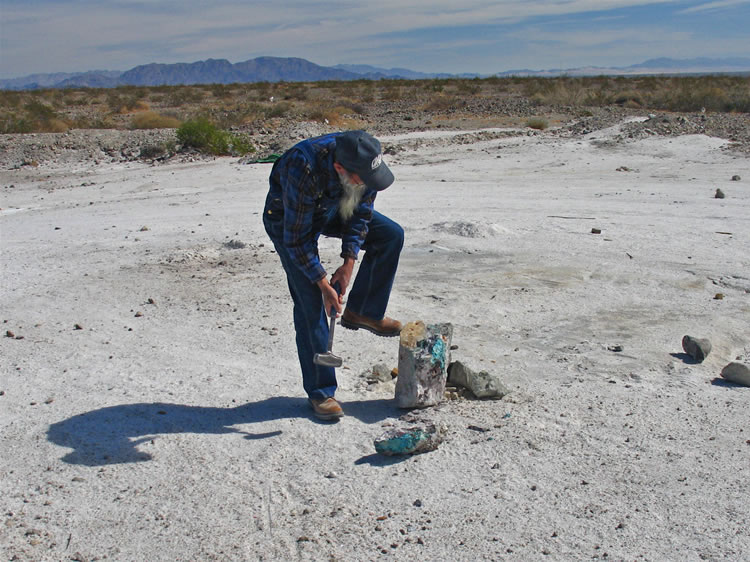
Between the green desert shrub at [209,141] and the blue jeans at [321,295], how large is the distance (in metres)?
13.6

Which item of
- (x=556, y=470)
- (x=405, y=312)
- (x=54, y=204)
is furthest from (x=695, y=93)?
(x=556, y=470)

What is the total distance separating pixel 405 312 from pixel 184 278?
215 centimetres

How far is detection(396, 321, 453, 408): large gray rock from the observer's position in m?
3.79

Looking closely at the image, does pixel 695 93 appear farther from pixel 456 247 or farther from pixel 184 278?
pixel 184 278

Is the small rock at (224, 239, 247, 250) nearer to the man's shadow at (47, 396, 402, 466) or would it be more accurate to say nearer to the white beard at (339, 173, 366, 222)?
the man's shadow at (47, 396, 402, 466)

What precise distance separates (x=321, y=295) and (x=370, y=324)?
1.71ft

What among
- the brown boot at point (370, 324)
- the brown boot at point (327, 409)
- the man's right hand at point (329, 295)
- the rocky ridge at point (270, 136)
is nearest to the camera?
the man's right hand at point (329, 295)

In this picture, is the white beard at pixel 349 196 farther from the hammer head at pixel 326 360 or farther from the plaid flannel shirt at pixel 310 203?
the hammer head at pixel 326 360

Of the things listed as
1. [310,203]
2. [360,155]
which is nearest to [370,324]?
[310,203]

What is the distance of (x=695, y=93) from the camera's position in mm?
29781

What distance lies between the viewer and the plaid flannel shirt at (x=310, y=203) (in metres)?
3.30

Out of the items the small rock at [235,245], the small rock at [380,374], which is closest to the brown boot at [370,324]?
the small rock at [380,374]

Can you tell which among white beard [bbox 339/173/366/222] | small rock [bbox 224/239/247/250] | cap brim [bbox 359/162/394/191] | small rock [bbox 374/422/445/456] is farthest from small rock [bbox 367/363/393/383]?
small rock [bbox 224/239/247/250]

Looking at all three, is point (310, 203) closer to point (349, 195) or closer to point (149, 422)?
point (349, 195)
